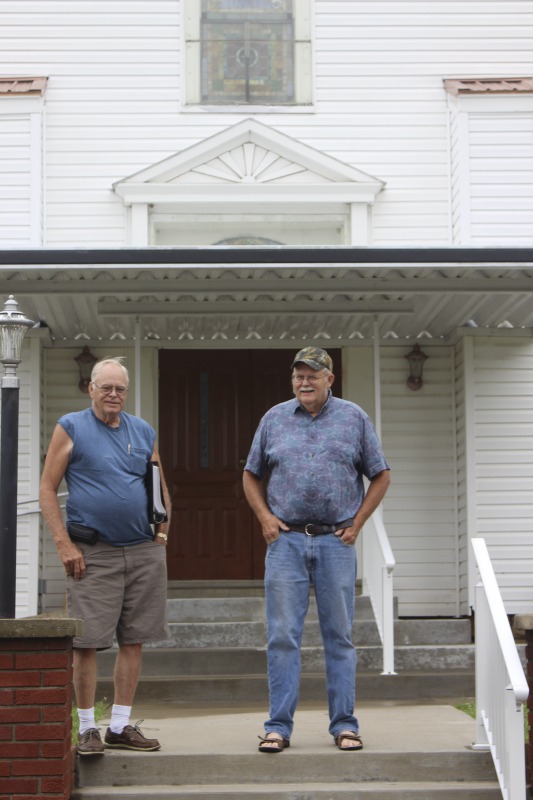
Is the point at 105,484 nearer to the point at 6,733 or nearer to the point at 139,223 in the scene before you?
the point at 6,733

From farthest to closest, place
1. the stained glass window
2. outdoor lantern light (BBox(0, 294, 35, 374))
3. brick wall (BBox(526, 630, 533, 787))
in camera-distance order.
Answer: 1. the stained glass window
2. outdoor lantern light (BBox(0, 294, 35, 374))
3. brick wall (BBox(526, 630, 533, 787))

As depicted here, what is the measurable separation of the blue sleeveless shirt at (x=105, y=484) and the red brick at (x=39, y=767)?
99 centimetres

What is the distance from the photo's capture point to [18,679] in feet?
17.2

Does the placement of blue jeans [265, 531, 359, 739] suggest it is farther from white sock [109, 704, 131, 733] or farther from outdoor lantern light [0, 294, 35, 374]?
outdoor lantern light [0, 294, 35, 374]

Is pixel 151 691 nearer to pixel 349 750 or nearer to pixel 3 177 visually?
pixel 349 750

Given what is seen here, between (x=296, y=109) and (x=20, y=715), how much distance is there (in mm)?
7565

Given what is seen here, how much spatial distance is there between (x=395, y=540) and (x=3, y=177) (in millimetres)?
4601

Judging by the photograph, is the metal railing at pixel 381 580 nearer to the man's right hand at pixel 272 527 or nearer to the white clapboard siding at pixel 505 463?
the white clapboard siding at pixel 505 463

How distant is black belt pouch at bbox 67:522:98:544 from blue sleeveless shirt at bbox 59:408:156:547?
0.02 m

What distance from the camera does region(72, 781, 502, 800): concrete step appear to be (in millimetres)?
5371

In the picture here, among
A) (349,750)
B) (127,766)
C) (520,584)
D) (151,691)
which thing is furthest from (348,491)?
(520,584)

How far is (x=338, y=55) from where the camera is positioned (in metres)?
11.7

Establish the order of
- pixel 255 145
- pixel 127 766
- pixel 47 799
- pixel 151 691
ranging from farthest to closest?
1. pixel 255 145
2. pixel 151 691
3. pixel 127 766
4. pixel 47 799

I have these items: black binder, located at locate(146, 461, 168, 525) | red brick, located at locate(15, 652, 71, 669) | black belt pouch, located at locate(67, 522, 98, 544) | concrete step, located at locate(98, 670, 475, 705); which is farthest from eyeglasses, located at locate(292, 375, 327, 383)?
concrete step, located at locate(98, 670, 475, 705)
